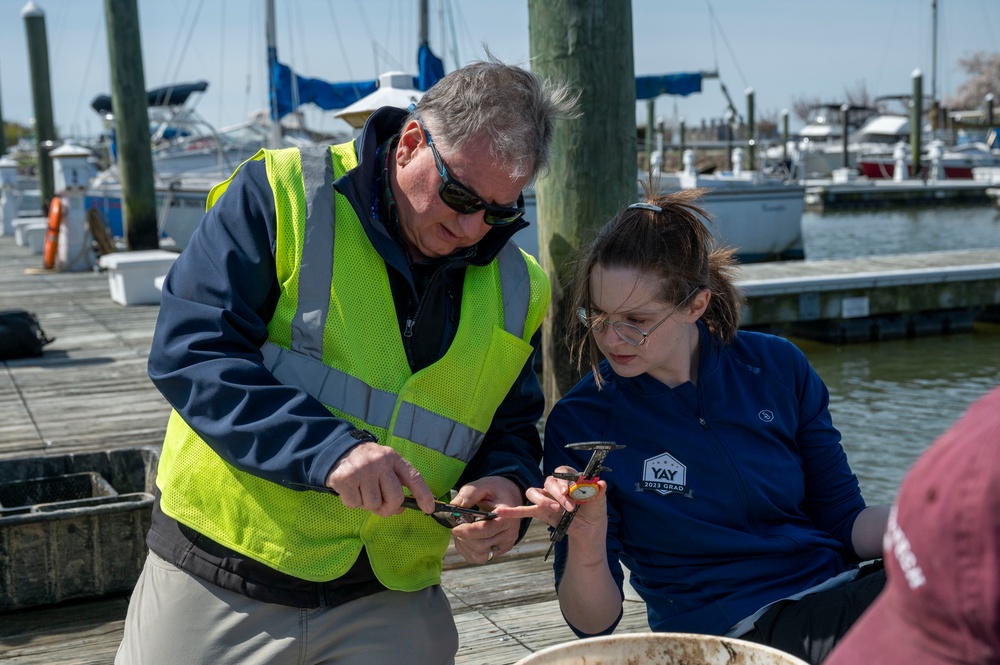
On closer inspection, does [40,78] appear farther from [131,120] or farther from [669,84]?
[669,84]

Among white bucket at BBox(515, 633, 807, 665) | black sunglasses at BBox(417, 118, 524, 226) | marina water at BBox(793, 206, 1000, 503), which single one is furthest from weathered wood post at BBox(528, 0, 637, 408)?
marina water at BBox(793, 206, 1000, 503)

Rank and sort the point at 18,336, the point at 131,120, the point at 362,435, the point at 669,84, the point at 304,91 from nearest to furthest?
the point at 362,435 → the point at 18,336 → the point at 131,120 → the point at 304,91 → the point at 669,84

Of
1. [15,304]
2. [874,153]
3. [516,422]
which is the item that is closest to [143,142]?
[15,304]

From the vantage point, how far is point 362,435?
1.98 meters

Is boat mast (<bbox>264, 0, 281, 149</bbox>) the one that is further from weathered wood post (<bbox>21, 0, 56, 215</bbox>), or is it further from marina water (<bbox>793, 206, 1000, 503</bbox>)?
weathered wood post (<bbox>21, 0, 56, 215</bbox>)

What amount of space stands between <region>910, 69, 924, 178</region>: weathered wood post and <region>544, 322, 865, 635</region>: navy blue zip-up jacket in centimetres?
3515

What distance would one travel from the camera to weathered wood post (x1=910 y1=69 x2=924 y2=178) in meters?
Result: 34.8

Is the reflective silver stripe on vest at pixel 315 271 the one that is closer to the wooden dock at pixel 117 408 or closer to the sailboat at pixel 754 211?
the wooden dock at pixel 117 408

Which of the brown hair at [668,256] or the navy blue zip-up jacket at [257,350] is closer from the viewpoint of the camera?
the navy blue zip-up jacket at [257,350]

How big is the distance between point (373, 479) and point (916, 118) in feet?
119

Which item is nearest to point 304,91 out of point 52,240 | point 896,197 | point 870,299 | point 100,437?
point 52,240

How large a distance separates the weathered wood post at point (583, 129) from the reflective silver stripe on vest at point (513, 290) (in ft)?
4.09

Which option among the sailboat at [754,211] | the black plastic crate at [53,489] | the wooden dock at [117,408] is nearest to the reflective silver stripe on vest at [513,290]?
the wooden dock at [117,408]

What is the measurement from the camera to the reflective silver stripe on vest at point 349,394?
2.12 meters
